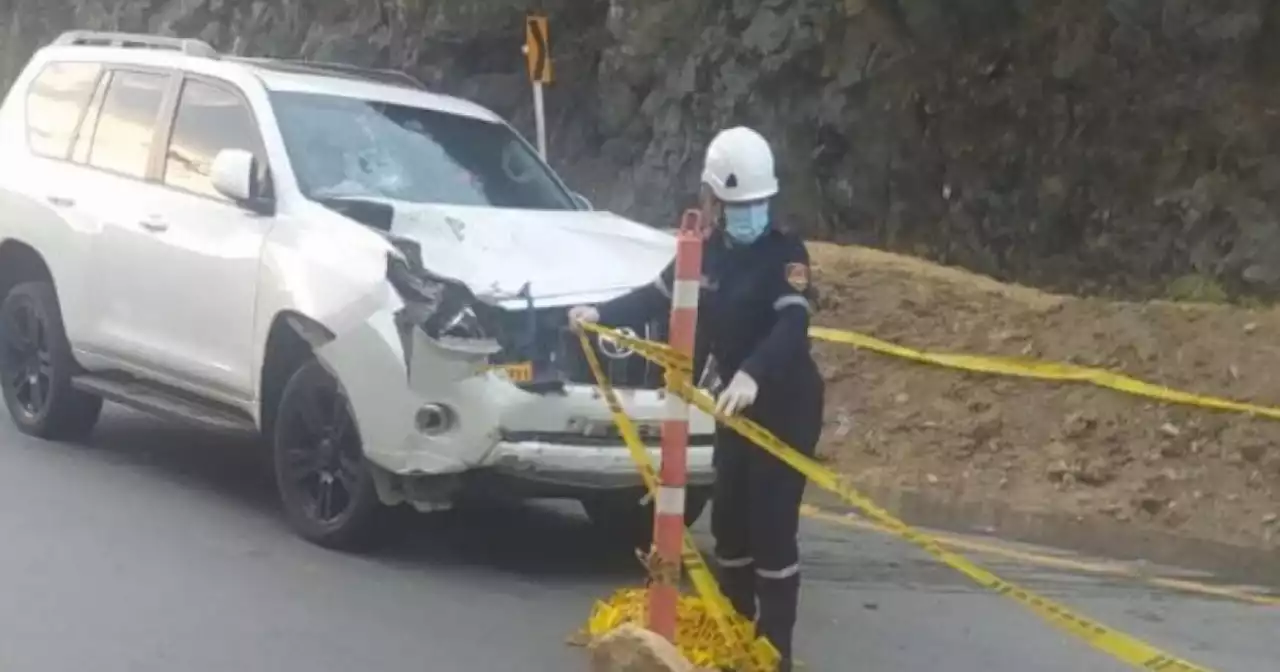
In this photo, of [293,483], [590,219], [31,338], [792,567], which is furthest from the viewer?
Result: [31,338]

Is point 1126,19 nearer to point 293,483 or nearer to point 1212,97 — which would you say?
point 1212,97

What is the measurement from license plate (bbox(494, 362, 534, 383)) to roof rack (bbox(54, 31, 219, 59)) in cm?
310

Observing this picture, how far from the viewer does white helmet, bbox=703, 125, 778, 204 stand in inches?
252

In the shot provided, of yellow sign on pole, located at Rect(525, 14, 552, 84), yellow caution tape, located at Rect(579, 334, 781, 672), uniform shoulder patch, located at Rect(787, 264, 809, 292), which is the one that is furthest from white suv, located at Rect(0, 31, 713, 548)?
yellow sign on pole, located at Rect(525, 14, 552, 84)

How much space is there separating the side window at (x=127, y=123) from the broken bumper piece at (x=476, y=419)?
99.0 inches

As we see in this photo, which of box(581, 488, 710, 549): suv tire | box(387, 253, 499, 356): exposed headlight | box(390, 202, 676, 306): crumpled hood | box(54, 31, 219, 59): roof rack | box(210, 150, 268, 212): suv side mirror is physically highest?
box(54, 31, 219, 59): roof rack

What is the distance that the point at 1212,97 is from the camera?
45.2 feet

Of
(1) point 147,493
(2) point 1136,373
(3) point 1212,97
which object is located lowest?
(1) point 147,493

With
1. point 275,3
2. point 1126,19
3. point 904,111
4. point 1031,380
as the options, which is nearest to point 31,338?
point 1031,380

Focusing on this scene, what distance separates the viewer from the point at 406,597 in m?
7.84

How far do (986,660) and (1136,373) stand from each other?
161 inches

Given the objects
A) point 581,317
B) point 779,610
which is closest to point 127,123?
point 581,317

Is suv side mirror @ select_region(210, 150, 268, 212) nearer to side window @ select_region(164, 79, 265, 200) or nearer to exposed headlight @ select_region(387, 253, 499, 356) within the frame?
side window @ select_region(164, 79, 265, 200)

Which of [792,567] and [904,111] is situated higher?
[904,111]
